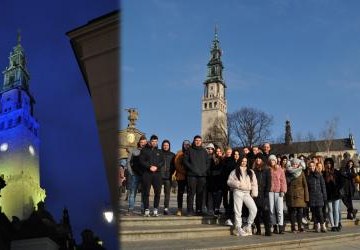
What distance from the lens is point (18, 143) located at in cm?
121

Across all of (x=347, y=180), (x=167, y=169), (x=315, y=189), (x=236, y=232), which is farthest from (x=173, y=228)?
(x=347, y=180)

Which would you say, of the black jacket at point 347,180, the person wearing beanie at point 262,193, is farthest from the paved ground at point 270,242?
the black jacket at point 347,180

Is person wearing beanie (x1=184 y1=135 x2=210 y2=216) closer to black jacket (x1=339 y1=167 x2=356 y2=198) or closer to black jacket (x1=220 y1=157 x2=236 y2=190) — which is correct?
black jacket (x1=220 y1=157 x2=236 y2=190)

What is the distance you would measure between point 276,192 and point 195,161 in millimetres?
1173

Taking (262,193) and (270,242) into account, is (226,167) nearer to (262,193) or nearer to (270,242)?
(262,193)

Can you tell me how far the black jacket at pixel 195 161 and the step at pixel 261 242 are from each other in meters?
0.85

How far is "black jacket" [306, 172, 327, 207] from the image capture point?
661cm

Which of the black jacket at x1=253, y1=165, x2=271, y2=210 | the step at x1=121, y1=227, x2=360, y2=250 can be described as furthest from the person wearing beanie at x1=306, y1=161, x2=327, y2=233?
the black jacket at x1=253, y1=165, x2=271, y2=210

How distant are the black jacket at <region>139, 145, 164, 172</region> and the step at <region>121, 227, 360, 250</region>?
91 centimetres

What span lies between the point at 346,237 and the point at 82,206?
19.6ft

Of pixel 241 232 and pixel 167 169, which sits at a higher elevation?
pixel 167 169

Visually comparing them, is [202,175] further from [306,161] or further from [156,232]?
[306,161]

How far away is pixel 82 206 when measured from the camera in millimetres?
1229

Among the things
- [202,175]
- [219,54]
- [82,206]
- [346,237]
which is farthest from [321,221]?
[219,54]
